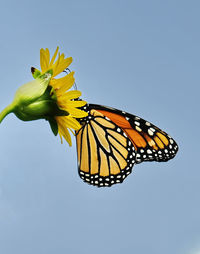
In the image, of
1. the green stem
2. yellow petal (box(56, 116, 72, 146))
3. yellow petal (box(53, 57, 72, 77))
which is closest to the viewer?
the green stem

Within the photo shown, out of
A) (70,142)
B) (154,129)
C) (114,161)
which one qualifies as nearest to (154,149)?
(154,129)

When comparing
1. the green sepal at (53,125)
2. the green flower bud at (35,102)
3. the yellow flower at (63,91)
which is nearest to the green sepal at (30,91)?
the green flower bud at (35,102)

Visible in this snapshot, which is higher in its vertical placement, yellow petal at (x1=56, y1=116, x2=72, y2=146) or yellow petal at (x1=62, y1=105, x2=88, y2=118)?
yellow petal at (x1=62, y1=105, x2=88, y2=118)

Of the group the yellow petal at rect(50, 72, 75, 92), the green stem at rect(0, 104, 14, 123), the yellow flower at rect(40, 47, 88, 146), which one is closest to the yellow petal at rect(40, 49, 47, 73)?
the yellow flower at rect(40, 47, 88, 146)

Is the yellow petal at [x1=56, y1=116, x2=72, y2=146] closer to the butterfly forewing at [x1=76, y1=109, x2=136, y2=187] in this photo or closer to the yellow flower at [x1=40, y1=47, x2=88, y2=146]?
the yellow flower at [x1=40, y1=47, x2=88, y2=146]

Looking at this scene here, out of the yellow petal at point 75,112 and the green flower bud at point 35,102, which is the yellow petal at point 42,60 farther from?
the yellow petal at point 75,112

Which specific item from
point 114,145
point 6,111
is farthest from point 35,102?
point 114,145

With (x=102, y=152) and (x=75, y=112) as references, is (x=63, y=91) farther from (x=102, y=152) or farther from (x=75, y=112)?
(x=102, y=152)
